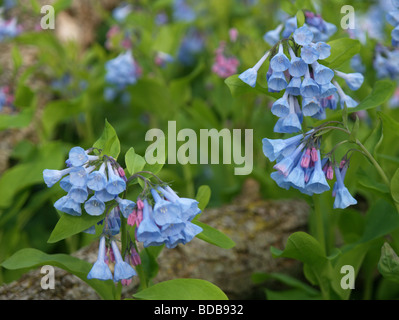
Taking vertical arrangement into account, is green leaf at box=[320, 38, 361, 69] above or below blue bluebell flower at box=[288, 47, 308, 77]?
above

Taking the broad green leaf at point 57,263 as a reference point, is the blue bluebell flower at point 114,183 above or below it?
above

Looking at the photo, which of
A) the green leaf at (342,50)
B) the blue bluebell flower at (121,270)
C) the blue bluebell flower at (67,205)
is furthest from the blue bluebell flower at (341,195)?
the blue bluebell flower at (67,205)

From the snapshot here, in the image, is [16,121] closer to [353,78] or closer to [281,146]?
[281,146]

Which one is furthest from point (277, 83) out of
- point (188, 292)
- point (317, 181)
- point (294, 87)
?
Answer: point (188, 292)

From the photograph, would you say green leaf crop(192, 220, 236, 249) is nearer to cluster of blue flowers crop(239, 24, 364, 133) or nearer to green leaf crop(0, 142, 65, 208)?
cluster of blue flowers crop(239, 24, 364, 133)

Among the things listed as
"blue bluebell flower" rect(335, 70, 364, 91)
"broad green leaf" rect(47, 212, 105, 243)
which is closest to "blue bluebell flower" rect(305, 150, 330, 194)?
"blue bluebell flower" rect(335, 70, 364, 91)

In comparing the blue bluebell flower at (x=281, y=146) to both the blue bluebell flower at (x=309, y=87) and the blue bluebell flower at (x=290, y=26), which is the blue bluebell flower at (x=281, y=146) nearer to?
the blue bluebell flower at (x=309, y=87)
